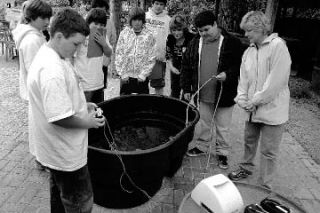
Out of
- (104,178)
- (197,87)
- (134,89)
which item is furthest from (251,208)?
(134,89)

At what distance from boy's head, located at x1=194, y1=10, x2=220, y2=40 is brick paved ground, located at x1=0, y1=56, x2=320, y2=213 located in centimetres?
176

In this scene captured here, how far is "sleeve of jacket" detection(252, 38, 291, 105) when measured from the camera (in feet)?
10.2

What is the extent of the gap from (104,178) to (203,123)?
1835 mm

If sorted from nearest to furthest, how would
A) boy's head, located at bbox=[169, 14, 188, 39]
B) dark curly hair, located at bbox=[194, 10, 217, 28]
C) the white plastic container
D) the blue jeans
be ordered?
the white plastic container < the blue jeans < dark curly hair, located at bbox=[194, 10, 217, 28] < boy's head, located at bbox=[169, 14, 188, 39]

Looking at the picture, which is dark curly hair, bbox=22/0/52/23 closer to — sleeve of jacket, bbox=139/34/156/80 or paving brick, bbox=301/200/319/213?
sleeve of jacket, bbox=139/34/156/80

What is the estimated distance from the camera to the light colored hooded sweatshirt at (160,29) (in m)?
5.21

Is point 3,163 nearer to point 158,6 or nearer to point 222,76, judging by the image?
point 222,76

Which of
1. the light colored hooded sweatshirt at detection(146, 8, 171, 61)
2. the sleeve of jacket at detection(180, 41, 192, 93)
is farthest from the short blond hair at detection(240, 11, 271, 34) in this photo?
the light colored hooded sweatshirt at detection(146, 8, 171, 61)

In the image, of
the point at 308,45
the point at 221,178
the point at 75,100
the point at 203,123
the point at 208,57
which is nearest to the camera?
the point at 75,100

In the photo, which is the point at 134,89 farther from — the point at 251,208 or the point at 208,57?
the point at 251,208

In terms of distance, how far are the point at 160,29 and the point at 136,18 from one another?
3.48 ft

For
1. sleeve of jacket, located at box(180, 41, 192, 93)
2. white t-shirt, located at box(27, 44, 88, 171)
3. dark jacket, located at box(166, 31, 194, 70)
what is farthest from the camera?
dark jacket, located at box(166, 31, 194, 70)

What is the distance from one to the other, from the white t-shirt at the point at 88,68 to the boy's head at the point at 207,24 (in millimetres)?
1301

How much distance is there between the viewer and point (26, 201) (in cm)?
339
